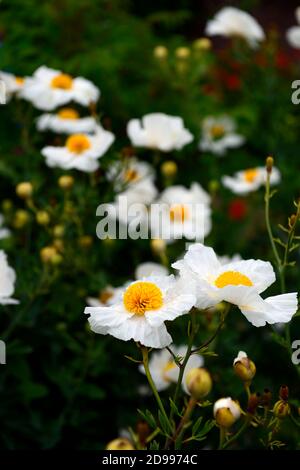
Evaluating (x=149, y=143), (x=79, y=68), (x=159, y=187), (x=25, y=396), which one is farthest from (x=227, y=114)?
(x=25, y=396)

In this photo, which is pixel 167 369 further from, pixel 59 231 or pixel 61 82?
pixel 61 82

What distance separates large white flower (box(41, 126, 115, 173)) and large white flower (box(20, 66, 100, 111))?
12 centimetres

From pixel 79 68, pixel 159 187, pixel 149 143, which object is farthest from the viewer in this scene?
pixel 159 187

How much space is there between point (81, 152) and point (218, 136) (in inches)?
31.9

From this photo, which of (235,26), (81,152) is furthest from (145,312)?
(235,26)

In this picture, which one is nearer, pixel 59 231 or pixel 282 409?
pixel 282 409

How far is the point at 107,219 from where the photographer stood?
6.55 ft

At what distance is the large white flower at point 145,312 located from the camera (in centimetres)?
109

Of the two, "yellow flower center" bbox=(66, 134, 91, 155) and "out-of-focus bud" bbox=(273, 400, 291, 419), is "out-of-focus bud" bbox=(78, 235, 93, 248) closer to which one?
"yellow flower center" bbox=(66, 134, 91, 155)

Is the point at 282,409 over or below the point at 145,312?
below

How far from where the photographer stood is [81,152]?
189cm

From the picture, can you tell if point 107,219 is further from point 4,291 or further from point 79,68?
point 79,68

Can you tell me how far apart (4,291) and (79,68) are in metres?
1.21

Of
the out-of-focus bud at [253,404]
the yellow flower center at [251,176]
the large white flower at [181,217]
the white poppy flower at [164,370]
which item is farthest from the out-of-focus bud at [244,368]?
the yellow flower center at [251,176]
